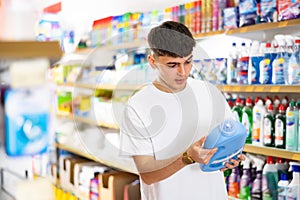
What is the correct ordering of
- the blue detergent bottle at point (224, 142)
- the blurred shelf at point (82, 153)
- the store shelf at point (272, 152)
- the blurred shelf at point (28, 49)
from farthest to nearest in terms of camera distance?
the blurred shelf at point (82, 153) → the store shelf at point (272, 152) → the blue detergent bottle at point (224, 142) → the blurred shelf at point (28, 49)

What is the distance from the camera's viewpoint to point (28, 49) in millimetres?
594

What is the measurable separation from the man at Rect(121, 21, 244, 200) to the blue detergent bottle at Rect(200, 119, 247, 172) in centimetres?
3

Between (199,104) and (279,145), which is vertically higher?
(199,104)

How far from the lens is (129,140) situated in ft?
5.36

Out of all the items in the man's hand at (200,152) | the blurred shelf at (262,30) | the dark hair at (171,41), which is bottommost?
the man's hand at (200,152)

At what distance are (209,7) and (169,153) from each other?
1.04 metres

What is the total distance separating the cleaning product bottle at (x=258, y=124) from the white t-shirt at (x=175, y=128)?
48cm

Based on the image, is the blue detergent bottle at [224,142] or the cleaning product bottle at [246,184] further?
the cleaning product bottle at [246,184]

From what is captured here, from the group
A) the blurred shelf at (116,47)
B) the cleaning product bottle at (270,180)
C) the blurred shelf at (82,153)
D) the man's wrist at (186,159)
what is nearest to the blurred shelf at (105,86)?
the blurred shelf at (116,47)

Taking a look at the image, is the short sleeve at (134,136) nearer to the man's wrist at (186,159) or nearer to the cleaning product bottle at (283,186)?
the man's wrist at (186,159)

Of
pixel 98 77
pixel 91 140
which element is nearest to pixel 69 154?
pixel 91 140

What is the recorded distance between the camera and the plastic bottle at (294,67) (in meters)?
2.00

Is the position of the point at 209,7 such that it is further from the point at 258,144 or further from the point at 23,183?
the point at 23,183

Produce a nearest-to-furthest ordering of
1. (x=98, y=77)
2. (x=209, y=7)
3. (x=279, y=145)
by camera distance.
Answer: (x=279, y=145)
(x=209, y=7)
(x=98, y=77)
